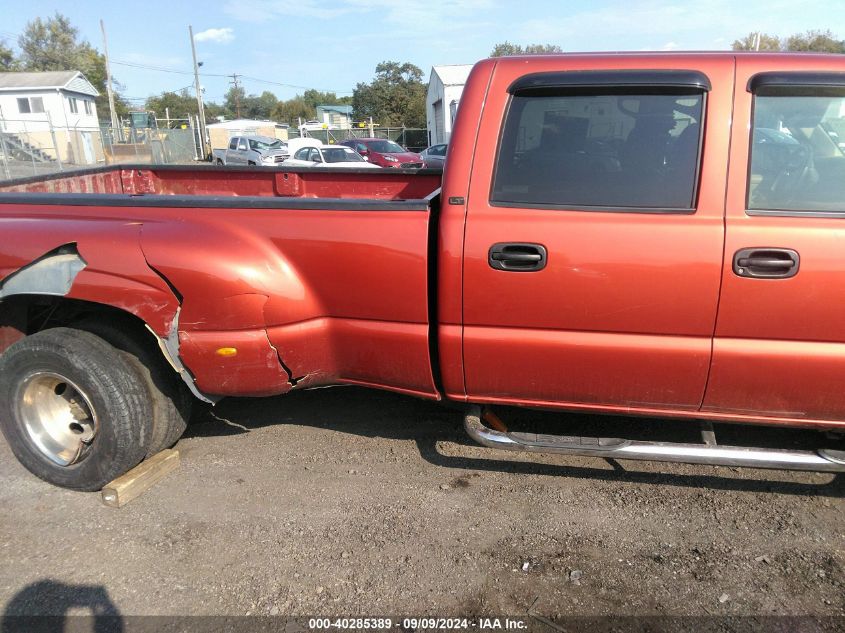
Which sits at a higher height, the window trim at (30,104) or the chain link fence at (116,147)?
the window trim at (30,104)

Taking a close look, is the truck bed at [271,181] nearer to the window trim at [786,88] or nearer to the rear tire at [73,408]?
the rear tire at [73,408]

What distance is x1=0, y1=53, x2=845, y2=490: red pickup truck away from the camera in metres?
2.56

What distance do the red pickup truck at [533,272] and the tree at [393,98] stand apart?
2647 inches

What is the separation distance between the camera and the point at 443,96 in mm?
40625

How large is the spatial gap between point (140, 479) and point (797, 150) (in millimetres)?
3430

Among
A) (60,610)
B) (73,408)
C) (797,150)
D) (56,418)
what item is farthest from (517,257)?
(56,418)

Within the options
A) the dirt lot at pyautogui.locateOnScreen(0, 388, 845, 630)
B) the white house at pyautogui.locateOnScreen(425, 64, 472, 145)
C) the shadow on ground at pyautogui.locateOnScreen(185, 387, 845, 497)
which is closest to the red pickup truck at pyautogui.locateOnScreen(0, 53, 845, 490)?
the dirt lot at pyautogui.locateOnScreen(0, 388, 845, 630)

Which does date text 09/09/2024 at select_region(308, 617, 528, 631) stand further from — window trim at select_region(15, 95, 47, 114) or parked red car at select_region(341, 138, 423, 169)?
window trim at select_region(15, 95, 47, 114)

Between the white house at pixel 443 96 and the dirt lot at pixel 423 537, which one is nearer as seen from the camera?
the dirt lot at pixel 423 537

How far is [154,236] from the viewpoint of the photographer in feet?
9.50

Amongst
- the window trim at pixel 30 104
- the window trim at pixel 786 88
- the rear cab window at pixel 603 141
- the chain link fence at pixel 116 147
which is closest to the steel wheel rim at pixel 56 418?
the rear cab window at pixel 603 141

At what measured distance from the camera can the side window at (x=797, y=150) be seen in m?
2.55

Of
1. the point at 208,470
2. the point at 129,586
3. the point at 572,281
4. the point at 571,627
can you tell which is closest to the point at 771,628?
the point at 571,627

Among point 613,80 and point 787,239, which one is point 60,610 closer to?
point 613,80
